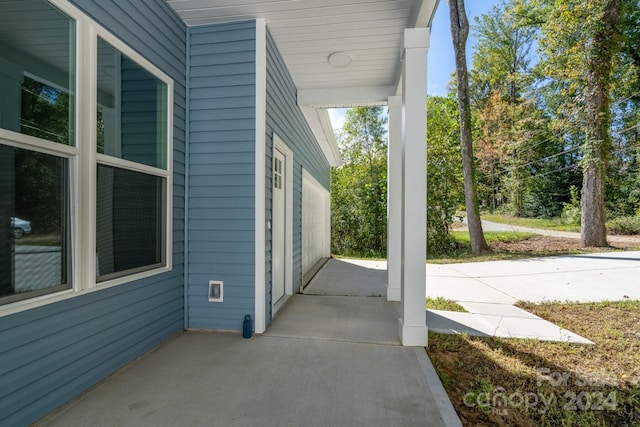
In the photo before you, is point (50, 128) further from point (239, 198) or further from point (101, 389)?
point (101, 389)

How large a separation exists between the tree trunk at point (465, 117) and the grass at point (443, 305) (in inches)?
227

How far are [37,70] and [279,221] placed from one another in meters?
2.69

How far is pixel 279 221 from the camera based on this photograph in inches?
156

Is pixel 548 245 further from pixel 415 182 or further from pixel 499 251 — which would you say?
pixel 415 182

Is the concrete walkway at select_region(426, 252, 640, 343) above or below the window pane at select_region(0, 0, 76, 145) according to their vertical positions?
below

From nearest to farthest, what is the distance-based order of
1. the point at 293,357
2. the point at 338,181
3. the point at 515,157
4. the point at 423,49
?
the point at 293,357 < the point at 423,49 < the point at 338,181 < the point at 515,157

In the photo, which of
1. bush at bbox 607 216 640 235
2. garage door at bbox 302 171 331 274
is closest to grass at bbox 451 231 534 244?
bush at bbox 607 216 640 235

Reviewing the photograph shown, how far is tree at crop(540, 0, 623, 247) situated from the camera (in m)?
7.62

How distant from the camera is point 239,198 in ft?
9.65

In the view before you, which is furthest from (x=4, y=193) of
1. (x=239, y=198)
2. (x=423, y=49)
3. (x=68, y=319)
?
(x=423, y=49)

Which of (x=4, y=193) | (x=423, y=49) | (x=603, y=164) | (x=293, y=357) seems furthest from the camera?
(x=603, y=164)

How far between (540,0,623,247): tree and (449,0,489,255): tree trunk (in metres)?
2.37

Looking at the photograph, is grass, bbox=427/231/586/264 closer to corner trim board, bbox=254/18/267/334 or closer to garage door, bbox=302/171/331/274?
garage door, bbox=302/171/331/274

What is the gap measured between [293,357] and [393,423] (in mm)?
1016
